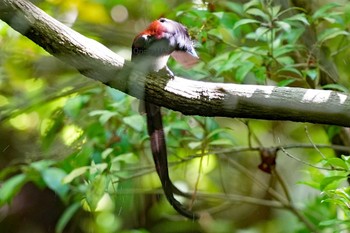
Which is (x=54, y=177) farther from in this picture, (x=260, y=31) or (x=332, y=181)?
(x=332, y=181)

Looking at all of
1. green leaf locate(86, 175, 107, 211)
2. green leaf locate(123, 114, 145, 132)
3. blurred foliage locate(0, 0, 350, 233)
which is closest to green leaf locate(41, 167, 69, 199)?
blurred foliage locate(0, 0, 350, 233)

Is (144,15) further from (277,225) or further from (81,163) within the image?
(277,225)

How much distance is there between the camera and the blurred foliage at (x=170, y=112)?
1.82 metres

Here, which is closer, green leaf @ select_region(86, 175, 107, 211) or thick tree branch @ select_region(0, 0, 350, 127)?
thick tree branch @ select_region(0, 0, 350, 127)

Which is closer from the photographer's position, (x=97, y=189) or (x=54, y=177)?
(x=97, y=189)

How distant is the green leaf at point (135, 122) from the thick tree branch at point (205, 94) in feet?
1.68

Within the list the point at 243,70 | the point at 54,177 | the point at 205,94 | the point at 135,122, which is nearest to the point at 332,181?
the point at 205,94

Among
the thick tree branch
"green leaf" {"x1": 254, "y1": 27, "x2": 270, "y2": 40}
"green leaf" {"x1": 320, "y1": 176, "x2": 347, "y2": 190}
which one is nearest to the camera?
the thick tree branch

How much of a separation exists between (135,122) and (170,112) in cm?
19

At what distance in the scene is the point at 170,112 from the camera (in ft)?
6.68

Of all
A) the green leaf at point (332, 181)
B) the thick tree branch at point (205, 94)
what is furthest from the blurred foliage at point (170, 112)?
the thick tree branch at point (205, 94)

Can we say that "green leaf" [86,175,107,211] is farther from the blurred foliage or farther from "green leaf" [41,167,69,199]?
"green leaf" [41,167,69,199]

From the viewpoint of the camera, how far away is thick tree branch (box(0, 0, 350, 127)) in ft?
4.22

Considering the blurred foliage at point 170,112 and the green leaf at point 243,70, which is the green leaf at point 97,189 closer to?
the blurred foliage at point 170,112
